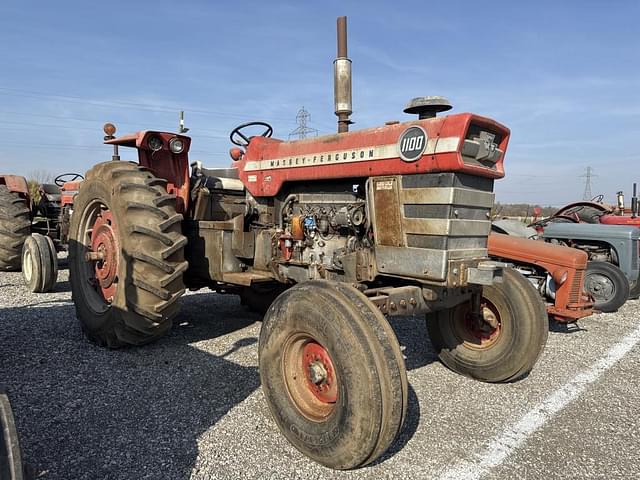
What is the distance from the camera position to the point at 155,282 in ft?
12.8

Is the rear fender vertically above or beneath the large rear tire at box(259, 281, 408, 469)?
above

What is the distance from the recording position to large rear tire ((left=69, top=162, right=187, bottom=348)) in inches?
154

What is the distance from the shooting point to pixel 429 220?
298 centimetres

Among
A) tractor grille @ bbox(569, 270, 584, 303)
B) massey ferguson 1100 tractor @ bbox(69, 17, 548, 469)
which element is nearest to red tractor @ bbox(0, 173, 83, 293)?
massey ferguson 1100 tractor @ bbox(69, 17, 548, 469)

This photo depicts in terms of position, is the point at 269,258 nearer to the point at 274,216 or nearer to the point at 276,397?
the point at 274,216

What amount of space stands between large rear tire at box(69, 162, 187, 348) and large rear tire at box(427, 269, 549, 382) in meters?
2.24

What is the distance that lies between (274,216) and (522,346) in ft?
7.33

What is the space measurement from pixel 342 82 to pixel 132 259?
216 centimetres

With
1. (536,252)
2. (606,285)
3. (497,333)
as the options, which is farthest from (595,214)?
(497,333)

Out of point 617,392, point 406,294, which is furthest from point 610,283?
point 406,294

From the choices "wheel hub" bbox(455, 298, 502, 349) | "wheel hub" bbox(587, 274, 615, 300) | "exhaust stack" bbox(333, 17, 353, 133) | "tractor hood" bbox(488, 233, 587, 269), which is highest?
"exhaust stack" bbox(333, 17, 353, 133)

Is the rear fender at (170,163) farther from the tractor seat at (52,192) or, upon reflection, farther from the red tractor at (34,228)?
the tractor seat at (52,192)

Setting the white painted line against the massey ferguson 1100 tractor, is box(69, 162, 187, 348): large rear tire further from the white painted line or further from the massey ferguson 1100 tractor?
the white painted line

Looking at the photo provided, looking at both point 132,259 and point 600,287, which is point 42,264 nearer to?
point 132,259
